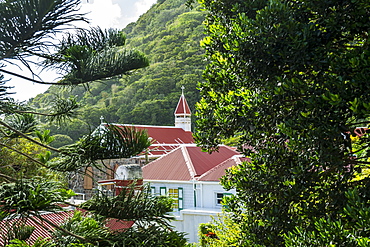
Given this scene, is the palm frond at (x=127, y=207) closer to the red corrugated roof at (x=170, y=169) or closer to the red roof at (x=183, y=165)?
the red roof at (x=183, y=165)

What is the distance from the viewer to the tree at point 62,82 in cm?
189

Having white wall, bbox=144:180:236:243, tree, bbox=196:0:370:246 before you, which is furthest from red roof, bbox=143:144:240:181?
tree, bbox=196:0:370:246

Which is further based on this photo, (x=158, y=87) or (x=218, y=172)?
(x=158, y=87)

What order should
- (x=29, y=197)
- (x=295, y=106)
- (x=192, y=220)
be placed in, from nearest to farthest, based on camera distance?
(x=29, y=197), (x=295, y=106), (x=192, y=220)

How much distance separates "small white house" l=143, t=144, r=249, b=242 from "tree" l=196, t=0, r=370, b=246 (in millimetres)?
7449

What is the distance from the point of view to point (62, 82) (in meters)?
2.40

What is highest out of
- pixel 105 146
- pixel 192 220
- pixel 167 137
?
pixel 167 137

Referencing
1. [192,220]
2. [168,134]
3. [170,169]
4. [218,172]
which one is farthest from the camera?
[168,134]

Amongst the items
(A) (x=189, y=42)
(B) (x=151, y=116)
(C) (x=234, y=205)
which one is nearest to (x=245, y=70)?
(C) (x=234, y=205)

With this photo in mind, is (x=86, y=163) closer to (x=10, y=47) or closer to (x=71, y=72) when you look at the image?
(x=71, y=72)

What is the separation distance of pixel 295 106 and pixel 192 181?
33.6 ft

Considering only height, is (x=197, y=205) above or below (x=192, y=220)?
above

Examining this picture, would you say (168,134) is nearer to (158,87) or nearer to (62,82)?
(158,87)

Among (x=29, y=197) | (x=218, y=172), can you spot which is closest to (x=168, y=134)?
(x=218, y=172)
